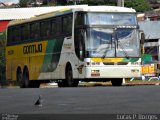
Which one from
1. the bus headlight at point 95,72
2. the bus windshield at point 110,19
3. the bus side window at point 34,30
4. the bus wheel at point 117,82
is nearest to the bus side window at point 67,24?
the bus windshield at point 110,19

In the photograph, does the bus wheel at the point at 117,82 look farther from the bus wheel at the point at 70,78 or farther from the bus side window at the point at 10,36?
the bus side window at the point at 10,36

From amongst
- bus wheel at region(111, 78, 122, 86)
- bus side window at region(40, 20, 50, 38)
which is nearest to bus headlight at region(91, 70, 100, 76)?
bus wheel at region(111, 78, 122, 86)

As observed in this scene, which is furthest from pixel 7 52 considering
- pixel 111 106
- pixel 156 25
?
pixel 156 25

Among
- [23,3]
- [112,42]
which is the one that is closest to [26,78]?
[112,42]

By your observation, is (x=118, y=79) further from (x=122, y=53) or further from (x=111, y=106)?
A: (x=111, y=106)

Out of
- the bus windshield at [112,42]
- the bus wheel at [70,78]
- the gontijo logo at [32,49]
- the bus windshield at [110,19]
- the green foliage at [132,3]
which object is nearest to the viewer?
the bus windshield at [112,42]

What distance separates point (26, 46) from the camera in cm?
3123

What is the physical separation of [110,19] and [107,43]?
1234mm

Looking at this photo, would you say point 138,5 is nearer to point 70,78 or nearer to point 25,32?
point 25,32

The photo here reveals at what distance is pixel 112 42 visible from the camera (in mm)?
26000

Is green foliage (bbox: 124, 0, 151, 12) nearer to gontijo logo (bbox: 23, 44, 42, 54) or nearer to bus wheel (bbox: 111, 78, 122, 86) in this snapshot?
gontijo logo (bbox: 23, 44, 42, 54)

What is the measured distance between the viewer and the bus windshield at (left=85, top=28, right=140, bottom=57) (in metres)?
25.8

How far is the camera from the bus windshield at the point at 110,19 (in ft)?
85.7

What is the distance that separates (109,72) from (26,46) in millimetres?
6664
